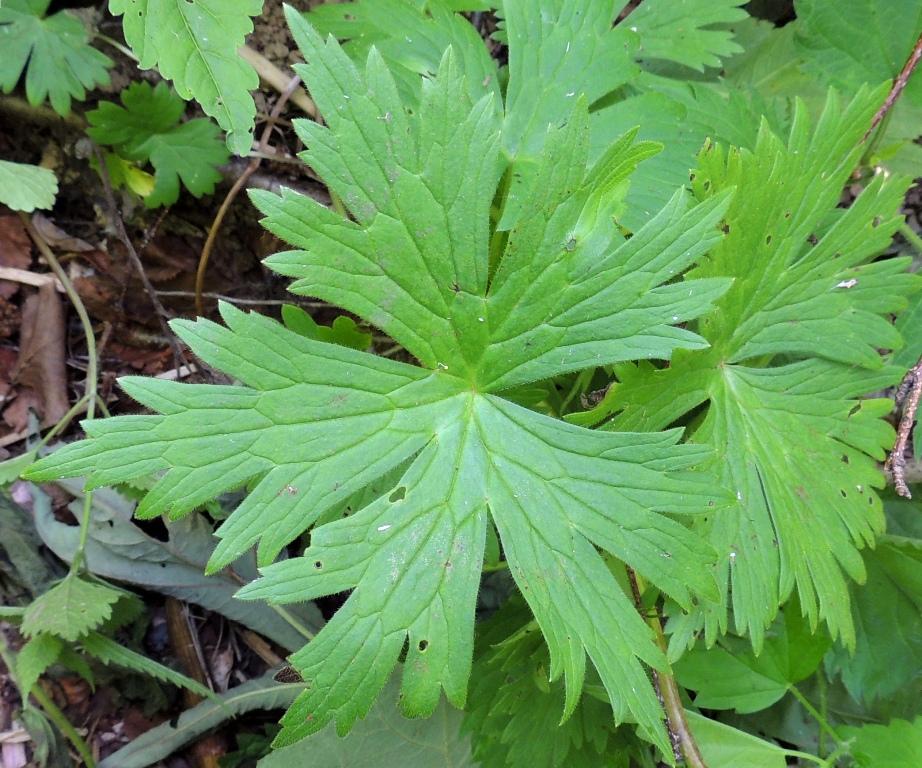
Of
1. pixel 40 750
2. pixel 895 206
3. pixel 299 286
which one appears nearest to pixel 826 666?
pixel 895 206

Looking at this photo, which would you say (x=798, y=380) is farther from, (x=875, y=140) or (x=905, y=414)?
(x=875, y=140)

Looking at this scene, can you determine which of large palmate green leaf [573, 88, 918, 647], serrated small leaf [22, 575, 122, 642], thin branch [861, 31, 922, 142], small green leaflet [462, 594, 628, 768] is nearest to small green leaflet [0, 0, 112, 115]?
serrated small leaf [22, 575, 122, 642]

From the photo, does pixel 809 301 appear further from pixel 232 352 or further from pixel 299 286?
pixel 232 352

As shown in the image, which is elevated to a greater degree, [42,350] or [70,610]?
[42,350]

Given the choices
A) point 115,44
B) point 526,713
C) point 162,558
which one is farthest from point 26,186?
point 526,713

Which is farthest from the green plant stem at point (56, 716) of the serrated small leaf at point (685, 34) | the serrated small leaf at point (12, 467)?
the serrated small leaf at point (685, 34)

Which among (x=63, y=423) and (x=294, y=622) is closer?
(x=63, y=423)
